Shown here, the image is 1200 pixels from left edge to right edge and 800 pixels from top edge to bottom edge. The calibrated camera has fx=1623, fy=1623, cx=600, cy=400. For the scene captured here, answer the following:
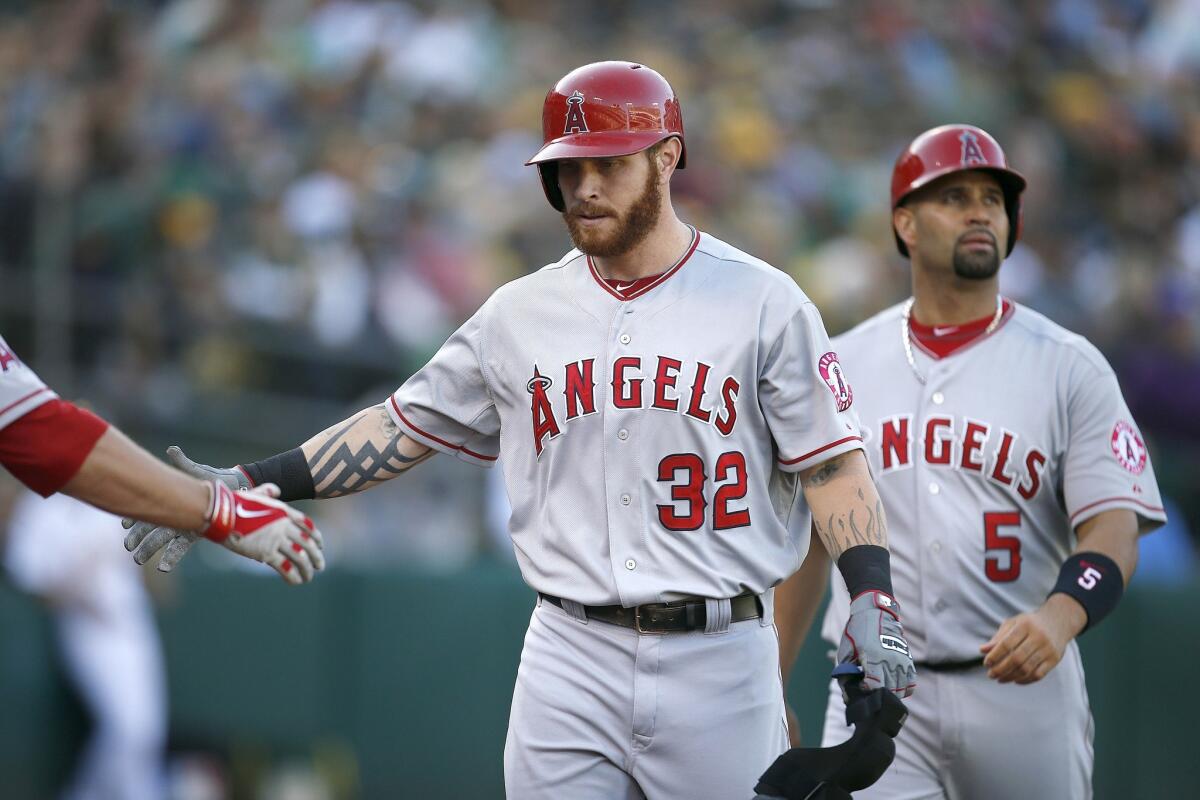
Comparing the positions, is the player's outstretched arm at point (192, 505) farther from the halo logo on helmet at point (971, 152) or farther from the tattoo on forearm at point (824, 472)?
the halo logo on helmet at point (971, 152)

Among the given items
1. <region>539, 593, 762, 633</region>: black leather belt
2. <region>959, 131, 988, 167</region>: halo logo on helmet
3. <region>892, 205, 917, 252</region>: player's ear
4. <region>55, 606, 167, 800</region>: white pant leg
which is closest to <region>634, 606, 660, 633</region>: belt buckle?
<region>539, 593, 762, 633</region>: black leather belt

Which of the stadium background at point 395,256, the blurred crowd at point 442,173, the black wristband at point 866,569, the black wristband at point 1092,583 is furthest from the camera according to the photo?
the blurred crowd at point 442,173

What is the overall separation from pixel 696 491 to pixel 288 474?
3.55 ft

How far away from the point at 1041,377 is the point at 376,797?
15.9 feet

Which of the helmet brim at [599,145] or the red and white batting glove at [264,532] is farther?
the helmet brim at [599,145]

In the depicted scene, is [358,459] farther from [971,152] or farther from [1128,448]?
[1128,448]

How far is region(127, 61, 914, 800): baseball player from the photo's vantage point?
3855mm

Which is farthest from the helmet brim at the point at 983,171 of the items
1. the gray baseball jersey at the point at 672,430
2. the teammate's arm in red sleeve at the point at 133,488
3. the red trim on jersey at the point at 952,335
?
the teammate's arm in red sleeve at the point at 133,488

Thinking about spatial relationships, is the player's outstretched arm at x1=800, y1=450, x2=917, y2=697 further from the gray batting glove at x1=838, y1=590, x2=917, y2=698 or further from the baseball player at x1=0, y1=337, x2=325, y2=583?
the baseball player at x1=0, y1=337, x2=325, y2=583

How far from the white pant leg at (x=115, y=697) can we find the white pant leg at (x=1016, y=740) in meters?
4.91

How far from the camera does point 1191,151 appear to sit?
12.3 metres

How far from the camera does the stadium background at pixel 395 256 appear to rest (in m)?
8.24

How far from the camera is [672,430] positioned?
390 cm

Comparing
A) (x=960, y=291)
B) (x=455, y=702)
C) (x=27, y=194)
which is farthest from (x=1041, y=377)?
(x=27, y=194)
